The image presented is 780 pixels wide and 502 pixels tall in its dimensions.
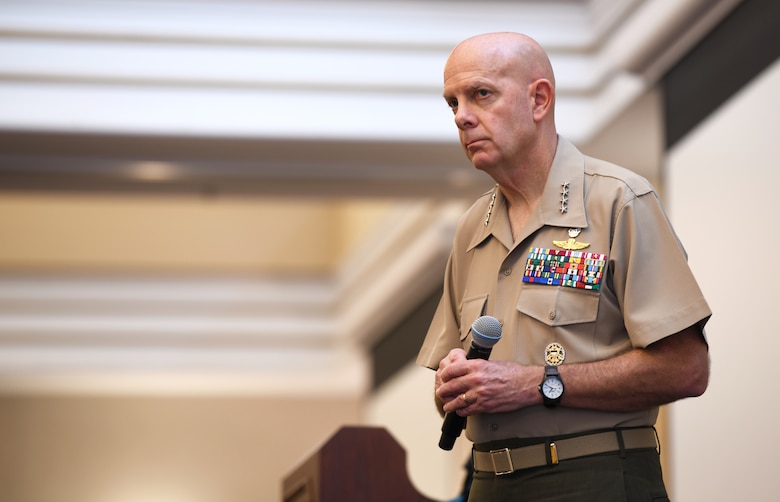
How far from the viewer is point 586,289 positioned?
87.4 inches

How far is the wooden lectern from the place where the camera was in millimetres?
3873

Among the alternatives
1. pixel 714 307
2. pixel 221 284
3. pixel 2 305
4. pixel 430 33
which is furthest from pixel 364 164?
pixel 2 305

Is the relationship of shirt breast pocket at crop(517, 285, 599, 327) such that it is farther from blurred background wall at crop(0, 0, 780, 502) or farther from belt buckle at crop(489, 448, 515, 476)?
blurred background wall at crop(0, 0, 780, 502)

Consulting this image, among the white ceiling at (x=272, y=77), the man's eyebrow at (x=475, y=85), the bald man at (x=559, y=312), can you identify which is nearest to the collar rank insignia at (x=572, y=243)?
the bald man at (x=559, y=312)

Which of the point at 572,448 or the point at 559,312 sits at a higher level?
the point at 559,312

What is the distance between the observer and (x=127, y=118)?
230 inches

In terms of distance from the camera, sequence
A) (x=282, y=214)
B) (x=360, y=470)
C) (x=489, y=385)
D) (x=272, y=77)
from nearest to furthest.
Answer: (x=489, y=385) → (x=360, y=470) → (x=272, y=77) → (x=282, y=214)

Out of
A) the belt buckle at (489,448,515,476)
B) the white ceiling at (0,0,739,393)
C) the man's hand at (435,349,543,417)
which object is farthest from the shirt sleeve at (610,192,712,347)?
the white ceiling at (0,0,739,393)

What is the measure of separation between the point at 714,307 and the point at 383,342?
21.1 ft

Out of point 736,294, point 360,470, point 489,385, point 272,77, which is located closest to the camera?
point 489,385

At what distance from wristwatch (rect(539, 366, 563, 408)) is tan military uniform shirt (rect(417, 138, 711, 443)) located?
57 mm

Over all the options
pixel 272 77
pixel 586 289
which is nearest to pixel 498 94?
pixel 586 289

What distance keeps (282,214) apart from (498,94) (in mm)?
10429

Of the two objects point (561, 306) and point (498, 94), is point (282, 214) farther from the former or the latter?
point (561, 306)
